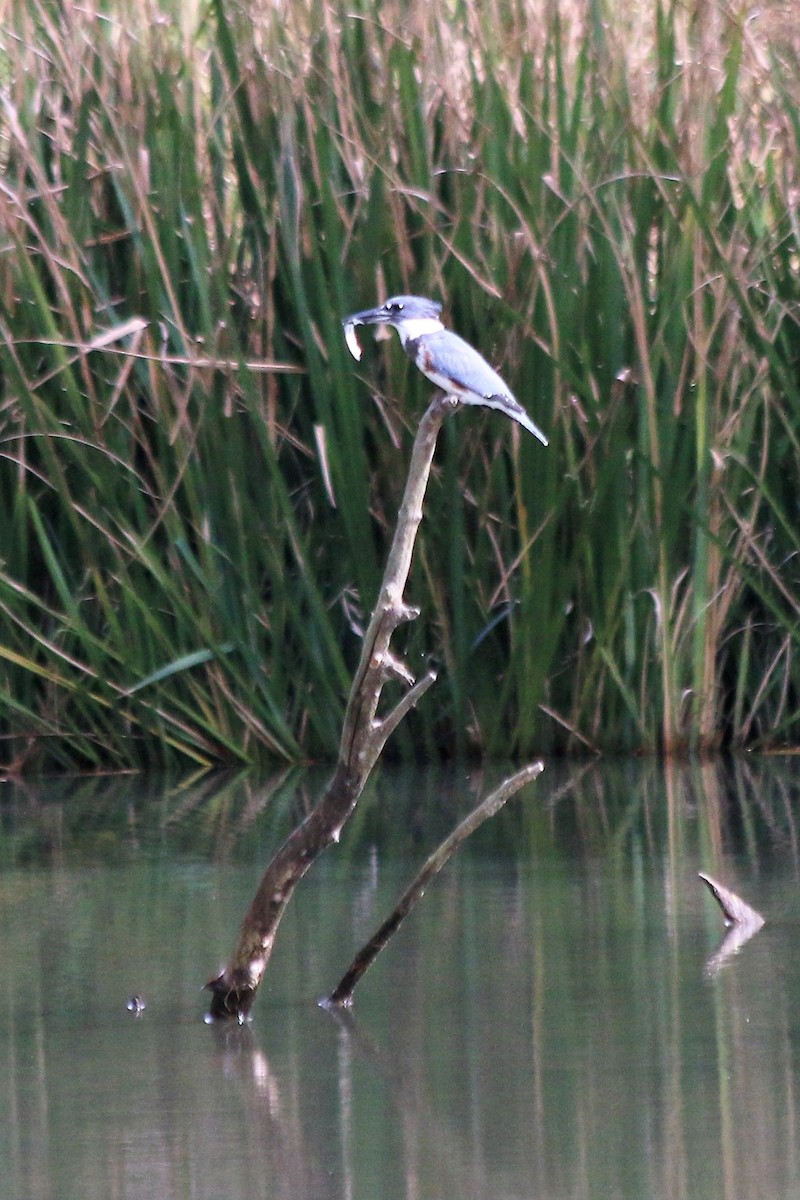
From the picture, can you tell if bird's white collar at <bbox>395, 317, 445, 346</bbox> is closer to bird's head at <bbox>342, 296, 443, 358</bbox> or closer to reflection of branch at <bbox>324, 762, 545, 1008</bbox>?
bird's head at <bbox>342, 296, 443, 358</bbox>

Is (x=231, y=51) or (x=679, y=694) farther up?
(x=231, y=51)

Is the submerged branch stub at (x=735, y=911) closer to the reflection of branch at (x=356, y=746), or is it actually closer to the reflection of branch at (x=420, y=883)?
the reflection of branch at (x=420, y=883)

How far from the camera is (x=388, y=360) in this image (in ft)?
10.2

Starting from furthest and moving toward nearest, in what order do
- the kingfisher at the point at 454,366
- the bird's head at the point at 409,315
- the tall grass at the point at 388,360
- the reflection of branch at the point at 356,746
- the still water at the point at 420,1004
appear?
the tall grass at the point at 388,360 → the bird's head at the point at 409,315 → the kingfisher at the point at 454,366 → the reflection of branch at the point at 356,746 → the still water at the point at 420,1004

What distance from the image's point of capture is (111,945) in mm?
2297

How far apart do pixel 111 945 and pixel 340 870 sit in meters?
0.48

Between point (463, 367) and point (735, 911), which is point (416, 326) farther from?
point (735, 911)

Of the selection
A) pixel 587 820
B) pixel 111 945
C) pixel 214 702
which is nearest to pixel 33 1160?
pixel 111 945

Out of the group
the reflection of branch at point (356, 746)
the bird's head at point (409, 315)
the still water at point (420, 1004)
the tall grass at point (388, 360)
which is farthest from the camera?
the tall grass at point (388, 360)

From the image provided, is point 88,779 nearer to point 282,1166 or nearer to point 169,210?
point 169,210

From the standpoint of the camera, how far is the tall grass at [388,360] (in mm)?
3137

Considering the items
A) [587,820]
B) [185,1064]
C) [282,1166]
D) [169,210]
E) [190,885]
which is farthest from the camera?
[169,210]

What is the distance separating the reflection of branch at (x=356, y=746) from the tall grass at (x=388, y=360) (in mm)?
1281

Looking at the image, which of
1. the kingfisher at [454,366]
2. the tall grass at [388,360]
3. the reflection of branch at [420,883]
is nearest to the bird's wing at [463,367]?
the kingfisher at [454,366]
